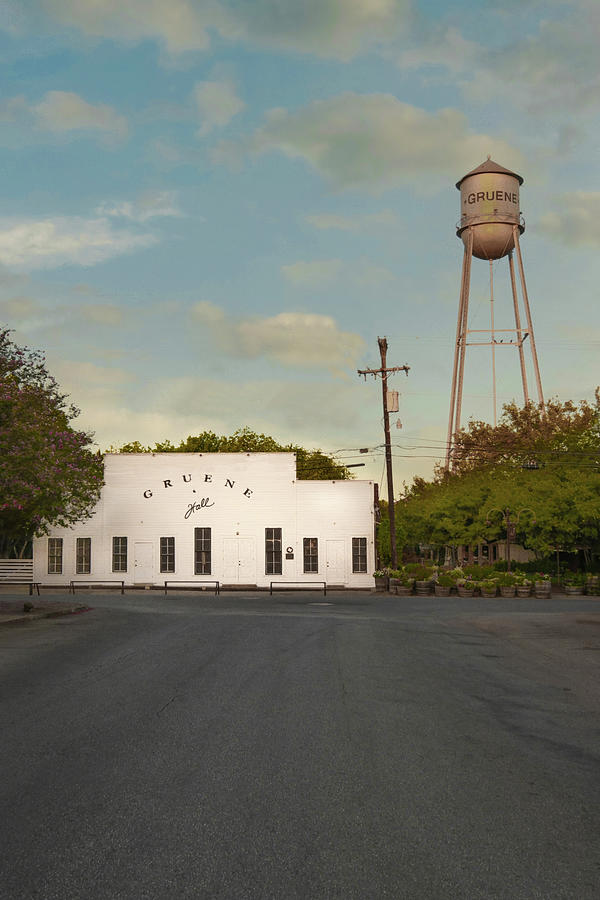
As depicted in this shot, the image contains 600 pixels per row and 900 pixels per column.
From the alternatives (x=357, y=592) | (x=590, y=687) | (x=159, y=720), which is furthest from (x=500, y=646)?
(x=357, y=592)

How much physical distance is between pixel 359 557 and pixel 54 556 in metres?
18.9

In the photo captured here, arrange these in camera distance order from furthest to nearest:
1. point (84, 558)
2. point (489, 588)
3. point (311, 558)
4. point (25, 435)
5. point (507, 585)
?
point (84, 558)
point (311, 558)
point (507, 585)
point (489, 588)
point (25, 435)

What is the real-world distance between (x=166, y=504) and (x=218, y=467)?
3.96 m

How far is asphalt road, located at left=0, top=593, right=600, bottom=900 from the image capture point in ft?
17.9

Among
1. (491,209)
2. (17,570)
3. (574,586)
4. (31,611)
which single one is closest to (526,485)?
(574,586)

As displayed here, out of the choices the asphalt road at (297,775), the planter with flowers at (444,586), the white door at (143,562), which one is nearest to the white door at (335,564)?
the planter with flowers at (444,586)

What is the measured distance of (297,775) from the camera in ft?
26.0

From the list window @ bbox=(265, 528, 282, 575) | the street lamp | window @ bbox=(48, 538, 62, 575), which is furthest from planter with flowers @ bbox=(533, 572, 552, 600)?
window @ bbox=(48, 538, 62, 575)

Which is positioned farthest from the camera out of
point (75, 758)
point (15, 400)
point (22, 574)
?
point (22, 574)

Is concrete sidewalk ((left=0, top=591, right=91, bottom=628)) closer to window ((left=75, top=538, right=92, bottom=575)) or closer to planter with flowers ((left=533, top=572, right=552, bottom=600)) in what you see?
window ((left=75, top=538, right=92, bottom=575))

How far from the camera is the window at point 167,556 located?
54.5m

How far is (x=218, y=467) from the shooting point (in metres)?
55.4

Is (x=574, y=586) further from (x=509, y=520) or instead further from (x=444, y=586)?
(x=444, y=586)

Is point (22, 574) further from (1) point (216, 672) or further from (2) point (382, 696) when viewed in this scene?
(2) point (382, 696)
